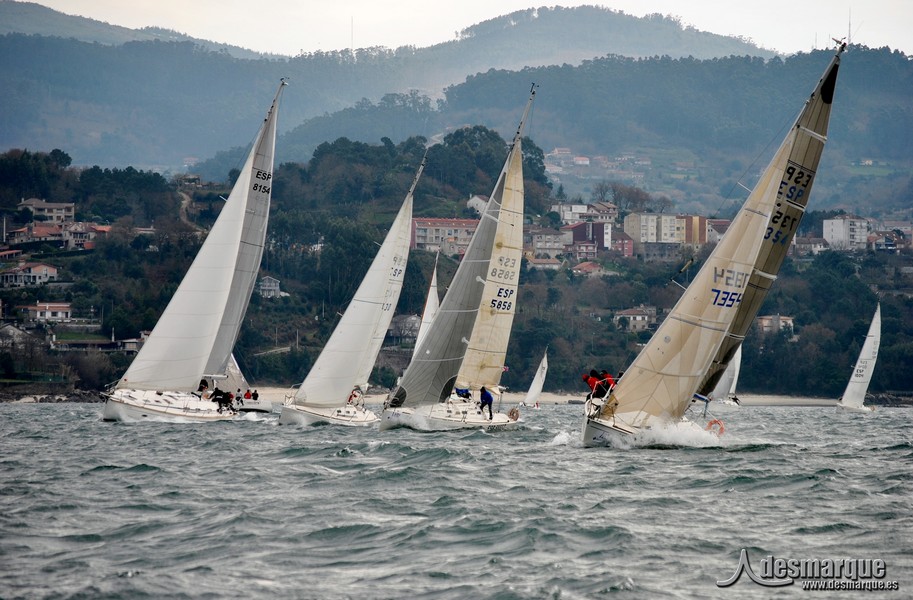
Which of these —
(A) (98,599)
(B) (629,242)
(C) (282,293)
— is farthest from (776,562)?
(B) (629,242)

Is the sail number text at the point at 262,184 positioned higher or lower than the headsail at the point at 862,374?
higher

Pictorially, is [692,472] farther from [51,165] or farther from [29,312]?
[51,165]

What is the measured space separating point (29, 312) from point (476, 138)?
7656 cm

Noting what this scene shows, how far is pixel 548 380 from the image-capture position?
91250 mm

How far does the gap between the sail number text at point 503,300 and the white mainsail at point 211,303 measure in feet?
23.4

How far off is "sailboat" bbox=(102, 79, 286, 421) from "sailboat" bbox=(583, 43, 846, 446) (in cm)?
1259

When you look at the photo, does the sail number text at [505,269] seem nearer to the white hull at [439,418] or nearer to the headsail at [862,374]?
the white hull at [439,418]

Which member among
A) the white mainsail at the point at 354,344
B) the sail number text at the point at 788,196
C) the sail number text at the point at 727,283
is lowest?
the white mainsail at the point at 354,344

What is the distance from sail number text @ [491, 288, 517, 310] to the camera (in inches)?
1238

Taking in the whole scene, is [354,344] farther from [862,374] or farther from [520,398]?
[520,398]

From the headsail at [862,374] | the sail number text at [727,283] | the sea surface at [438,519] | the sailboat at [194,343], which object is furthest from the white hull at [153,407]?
the headsail at [862,374]

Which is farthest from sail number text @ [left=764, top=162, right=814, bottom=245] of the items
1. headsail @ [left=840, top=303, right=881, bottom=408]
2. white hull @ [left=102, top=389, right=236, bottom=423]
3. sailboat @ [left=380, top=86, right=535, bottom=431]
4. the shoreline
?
the shoreline

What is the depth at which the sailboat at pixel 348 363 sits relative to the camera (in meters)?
31.5

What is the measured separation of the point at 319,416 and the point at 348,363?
1.59 m
